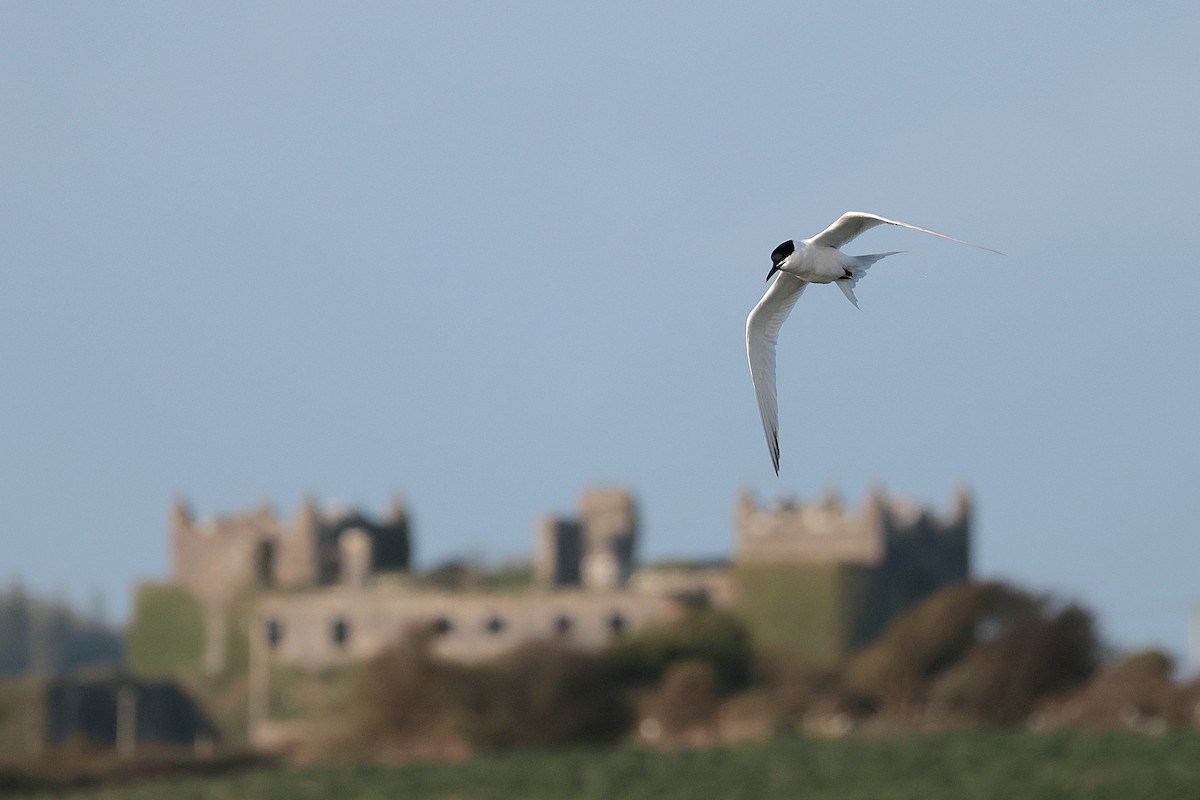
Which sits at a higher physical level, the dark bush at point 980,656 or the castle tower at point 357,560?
the castle tower at point 357,560

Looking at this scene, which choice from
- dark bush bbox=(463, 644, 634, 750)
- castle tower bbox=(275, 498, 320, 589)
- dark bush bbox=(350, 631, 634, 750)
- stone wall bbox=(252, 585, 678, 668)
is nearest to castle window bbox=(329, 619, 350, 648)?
stone wall bbox=(252, 585, 678, 668)

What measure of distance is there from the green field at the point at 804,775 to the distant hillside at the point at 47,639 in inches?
5297

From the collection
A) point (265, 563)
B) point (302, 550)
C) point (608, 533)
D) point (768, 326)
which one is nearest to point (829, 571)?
point (608, 533)

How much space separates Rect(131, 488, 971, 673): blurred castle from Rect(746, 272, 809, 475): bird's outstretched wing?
67.9 m

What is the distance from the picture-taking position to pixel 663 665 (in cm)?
7881

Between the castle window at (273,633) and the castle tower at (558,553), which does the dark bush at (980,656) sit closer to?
the castle tower at (558,553)

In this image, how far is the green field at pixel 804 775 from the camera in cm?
4216

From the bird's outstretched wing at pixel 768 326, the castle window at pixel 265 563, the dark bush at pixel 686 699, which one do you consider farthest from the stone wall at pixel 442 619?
the bird's outstretched wing at pixel 768 326

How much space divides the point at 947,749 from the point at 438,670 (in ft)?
85.8

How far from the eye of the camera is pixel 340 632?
92.3 metres

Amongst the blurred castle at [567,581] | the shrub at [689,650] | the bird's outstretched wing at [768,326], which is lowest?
the shrub at [689,650]

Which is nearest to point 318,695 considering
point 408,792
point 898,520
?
point 898,520

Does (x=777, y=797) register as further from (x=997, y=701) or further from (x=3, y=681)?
(x=3, y=681)

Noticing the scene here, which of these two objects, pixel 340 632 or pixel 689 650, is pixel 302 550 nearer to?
pixel 340 632
